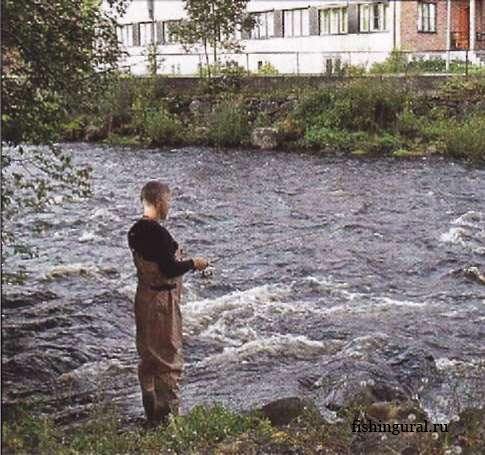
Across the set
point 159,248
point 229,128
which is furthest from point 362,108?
point 159,248

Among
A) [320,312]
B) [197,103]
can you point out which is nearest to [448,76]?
[197,103]

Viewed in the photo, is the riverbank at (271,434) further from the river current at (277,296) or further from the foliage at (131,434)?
the river current at (277,296)

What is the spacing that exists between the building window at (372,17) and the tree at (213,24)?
8.35 m

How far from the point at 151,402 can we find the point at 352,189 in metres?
15.1

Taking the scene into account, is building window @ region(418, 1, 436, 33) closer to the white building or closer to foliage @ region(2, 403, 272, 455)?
the white building

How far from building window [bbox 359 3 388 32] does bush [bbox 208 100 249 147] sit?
580 inches

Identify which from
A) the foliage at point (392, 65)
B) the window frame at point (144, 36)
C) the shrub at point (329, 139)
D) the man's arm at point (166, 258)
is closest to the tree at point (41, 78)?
the man's arm at point (166, 258)

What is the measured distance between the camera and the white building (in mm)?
42350

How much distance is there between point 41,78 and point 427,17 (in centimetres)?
3799

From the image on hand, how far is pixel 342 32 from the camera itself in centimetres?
4675

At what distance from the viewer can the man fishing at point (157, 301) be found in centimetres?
764

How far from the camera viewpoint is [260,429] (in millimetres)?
7398

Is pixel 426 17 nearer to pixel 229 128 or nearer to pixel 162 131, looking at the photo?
pixel 229 128

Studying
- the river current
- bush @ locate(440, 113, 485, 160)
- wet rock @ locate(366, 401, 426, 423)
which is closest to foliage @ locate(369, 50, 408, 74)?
bush @ locate(440, 113, 485, 160)
